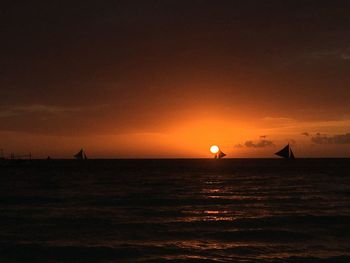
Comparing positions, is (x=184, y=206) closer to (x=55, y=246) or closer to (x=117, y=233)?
(x=117, y=233)

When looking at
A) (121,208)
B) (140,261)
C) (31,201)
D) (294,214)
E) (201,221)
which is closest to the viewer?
(140,261)

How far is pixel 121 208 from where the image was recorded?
41000 millimetres

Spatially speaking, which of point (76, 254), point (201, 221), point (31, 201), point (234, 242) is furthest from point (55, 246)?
point (31, 201)

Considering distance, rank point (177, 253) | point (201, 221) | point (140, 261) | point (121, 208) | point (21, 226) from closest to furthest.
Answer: point (140, 261) < point (177, 253) < point (21, 226) < point (201, 221) < point (121, 208)

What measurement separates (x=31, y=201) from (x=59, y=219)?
15.7 meters

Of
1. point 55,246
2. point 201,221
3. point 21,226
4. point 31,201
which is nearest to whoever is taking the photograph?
point 55,246

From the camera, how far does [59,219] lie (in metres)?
33.7

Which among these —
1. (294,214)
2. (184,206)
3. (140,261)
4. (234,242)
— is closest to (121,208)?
(184,206)

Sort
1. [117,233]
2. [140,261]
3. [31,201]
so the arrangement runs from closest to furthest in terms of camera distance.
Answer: [140,261] → [117,233] → [31,201]

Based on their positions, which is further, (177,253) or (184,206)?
(184,206)

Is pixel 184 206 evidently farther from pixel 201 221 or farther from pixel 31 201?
pixel 31 201

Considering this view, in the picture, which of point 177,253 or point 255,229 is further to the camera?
point 255,229

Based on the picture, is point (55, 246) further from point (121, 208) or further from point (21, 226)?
point (121, 208)

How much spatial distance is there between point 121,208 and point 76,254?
18757 mm
